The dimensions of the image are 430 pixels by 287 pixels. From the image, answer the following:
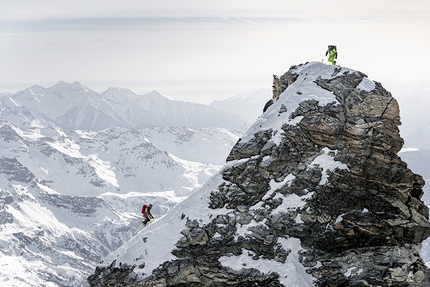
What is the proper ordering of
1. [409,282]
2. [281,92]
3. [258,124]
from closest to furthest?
[409,282], [258,124], [281,92]

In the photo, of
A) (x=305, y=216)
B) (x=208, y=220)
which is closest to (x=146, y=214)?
(x=208, y=220)

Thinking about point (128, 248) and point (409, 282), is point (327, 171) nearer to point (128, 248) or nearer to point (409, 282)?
point (409, 282)

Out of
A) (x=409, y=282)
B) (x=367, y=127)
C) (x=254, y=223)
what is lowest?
(x=409, y=282)

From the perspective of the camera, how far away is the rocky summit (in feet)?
156

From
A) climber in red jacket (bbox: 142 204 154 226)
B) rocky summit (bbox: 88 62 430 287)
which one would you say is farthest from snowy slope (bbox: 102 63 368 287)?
climber in red jacket (bbox: 142 204 154 226)

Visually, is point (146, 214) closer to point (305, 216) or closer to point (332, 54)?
A: point (305, 216)

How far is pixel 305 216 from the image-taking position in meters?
49.1

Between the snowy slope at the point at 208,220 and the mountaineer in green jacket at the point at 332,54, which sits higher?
the mountaineer in green jacket at the point at 332,54

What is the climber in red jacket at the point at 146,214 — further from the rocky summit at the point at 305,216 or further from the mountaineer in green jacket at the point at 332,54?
the mountaineer in green jacket at the point at 332,54

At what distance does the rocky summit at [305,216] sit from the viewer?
156 ft

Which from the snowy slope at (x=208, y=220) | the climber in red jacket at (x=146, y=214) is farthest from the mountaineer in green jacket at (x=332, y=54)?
the climber in red jacket at (x=146, y=214)

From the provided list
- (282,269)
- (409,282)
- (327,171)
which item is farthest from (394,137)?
(282,269)

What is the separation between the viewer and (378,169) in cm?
4997

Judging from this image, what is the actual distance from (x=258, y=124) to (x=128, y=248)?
18384 mm
